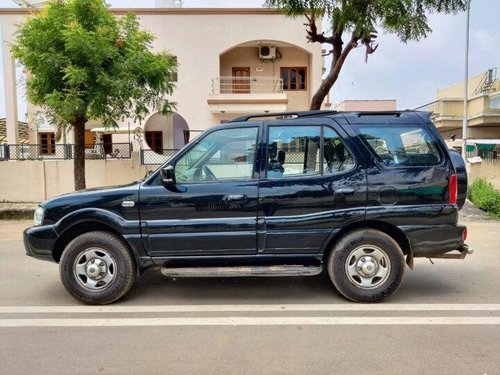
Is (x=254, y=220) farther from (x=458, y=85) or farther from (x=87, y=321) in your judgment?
(x=458, y=85)

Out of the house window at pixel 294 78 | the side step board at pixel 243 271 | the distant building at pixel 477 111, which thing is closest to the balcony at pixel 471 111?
the distant building at pixel 477 111

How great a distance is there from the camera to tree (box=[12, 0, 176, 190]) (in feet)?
32.5

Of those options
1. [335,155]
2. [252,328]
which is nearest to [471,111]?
[335,155]

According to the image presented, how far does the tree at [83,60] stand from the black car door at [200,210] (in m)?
6.27

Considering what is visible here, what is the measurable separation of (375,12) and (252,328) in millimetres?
8515

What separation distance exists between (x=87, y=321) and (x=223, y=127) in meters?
2.44

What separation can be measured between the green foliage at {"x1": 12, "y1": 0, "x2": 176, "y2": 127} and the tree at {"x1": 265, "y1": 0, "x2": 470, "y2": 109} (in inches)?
148

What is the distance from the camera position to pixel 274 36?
21.3 meters

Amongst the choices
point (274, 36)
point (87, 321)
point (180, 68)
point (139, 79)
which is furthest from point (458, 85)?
point (87, 321)

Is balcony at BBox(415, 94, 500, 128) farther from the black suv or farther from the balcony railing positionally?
the black suv

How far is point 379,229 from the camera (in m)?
4.86

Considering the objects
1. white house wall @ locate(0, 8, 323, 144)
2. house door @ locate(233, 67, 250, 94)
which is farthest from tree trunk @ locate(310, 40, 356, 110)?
house door @ locate(233, 67, 250, 94)

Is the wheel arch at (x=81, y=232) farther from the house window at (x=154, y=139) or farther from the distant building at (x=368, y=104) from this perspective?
the distant building at (x=368, y=104)

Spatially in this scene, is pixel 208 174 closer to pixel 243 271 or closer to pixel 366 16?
pixel 243 271
